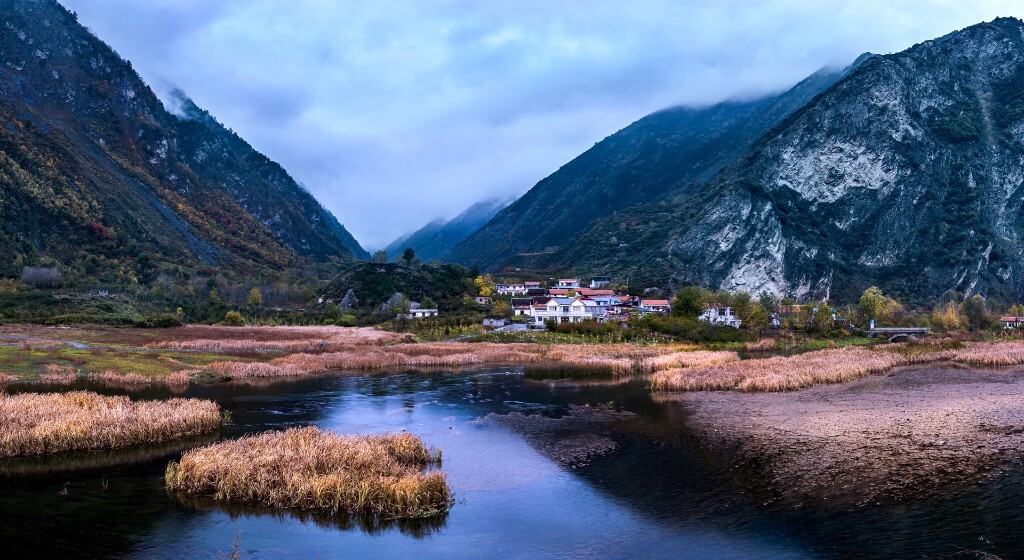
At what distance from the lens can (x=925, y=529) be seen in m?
22.5

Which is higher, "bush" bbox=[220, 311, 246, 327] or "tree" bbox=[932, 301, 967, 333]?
"bush" bbox=[220, 311, 246, 327]

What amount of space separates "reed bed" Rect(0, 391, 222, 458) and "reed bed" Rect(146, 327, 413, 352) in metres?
47.9

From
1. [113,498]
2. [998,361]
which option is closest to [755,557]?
[113,498]

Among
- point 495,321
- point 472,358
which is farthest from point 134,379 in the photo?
point 495,321

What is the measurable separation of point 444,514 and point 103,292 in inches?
6079

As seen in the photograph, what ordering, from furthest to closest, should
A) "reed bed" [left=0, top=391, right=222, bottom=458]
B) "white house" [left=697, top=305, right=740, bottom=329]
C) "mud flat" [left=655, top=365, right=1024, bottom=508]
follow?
"white house" [left=697, top=305, right=740, bottom=329]
"reed bed" [left=0, top=391, right=222, bottom=458]
"mud flat" [left=655, top=365, right=1024, bottom=508]

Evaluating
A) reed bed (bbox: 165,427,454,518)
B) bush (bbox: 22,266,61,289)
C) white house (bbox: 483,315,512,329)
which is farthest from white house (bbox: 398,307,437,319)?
reed bed (bbox: 165,427,454,518)

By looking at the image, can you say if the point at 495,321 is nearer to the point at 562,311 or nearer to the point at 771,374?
the point at 562,311

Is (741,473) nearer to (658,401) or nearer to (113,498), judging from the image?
(658,401)

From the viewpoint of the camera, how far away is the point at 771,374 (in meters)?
57.9

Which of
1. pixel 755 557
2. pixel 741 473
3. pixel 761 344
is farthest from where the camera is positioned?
pixel 761 344

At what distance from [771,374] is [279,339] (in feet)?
248

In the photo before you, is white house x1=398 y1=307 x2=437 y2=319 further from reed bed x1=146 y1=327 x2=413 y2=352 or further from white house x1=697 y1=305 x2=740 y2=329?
white house x1=697 y1=305 x2=740 y2=329

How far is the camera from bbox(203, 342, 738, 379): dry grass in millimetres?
70938
